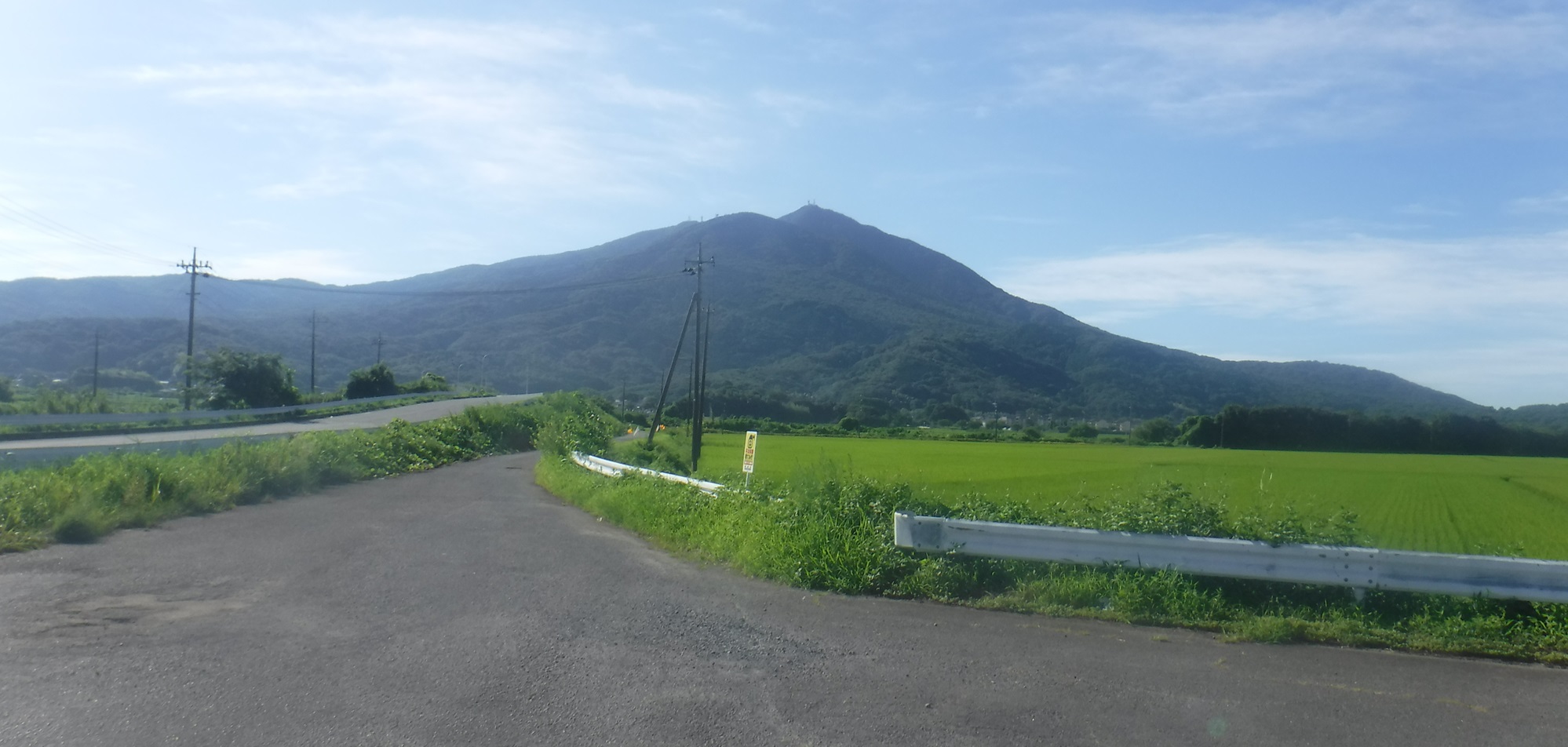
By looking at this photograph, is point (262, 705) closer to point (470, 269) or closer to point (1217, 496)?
point (1217, 496)

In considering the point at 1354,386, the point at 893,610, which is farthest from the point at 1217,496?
the point at 1354,386

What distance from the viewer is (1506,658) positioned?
5992mm

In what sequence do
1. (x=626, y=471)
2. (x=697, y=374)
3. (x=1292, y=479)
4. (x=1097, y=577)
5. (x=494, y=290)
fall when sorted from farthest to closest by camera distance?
1. (x=494, y=290)
2. (x=697, y=374)
3. (x=1292, y=479)
4. (x=626, y=471)
5. (x=1097, y=577)

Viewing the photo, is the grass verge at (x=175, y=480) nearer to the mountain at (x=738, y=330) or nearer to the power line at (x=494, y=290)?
A: the mountain at (x=738, y=330)

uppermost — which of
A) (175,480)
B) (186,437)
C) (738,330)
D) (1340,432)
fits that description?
(738,330)

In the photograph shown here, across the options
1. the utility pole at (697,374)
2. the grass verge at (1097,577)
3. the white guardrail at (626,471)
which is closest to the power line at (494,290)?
the utility pole at (697,374)

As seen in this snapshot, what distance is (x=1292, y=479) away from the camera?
1641cm

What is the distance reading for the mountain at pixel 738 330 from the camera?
25.0m

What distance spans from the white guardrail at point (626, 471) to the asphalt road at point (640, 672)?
3398mm

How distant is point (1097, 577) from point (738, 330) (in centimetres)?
7060

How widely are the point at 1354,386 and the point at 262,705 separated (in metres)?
23.6

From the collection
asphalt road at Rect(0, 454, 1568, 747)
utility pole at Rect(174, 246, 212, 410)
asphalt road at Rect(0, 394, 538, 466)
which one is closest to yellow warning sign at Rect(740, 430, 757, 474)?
asphalt road at Rect(0, 454, 1568, 747)

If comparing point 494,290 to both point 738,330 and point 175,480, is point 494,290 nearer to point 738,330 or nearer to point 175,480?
point 738,330

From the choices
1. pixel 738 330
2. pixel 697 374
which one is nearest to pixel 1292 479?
pixel 697 374
